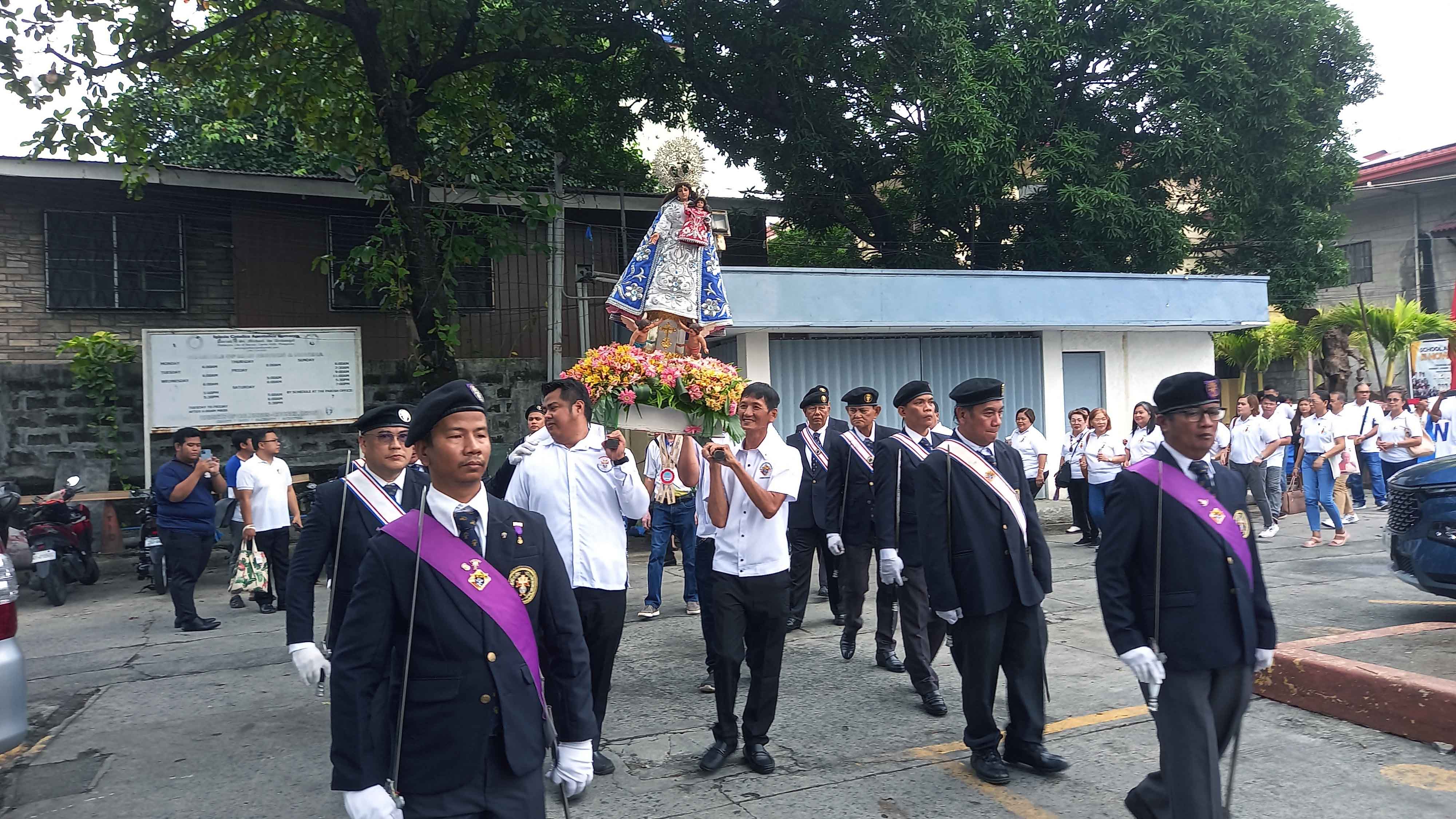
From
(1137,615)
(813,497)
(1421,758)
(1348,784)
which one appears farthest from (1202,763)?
(813,497)

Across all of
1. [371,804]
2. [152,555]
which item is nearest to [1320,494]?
[371,804]

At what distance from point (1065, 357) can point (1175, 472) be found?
12.4 metres

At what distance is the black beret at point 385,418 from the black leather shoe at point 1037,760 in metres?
3.29

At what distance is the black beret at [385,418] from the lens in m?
4.58

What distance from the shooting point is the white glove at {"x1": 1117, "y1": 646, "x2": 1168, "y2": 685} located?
363cm

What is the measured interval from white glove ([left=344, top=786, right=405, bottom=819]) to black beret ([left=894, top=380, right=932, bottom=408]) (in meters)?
4.19

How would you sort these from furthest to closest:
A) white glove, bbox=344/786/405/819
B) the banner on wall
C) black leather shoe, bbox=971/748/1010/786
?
1. the banner on wall
2. black leather shoe, bbox=971/748/1010/786
3. white glove, bbox=344/786/405/819

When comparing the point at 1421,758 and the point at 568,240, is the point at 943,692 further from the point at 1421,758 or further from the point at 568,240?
the point at 568,240

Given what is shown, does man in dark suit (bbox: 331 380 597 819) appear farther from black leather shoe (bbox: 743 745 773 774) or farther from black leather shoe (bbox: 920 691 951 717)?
black leather shoe (bbox: 920 691 951 717)

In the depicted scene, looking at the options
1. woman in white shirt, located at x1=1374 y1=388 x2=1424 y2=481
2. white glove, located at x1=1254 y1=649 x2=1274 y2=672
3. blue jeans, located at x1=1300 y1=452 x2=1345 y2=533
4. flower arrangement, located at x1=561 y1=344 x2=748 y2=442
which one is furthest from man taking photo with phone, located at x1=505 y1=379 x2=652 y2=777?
woman in white shirt, located at x1=1374 y1=388 x2=1424 y2=481

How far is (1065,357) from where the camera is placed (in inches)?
617

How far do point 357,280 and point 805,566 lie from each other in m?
9.84

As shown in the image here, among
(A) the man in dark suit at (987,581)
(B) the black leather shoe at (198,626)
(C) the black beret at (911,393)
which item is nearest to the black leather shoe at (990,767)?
(A) the man in dark suit at (987,581)

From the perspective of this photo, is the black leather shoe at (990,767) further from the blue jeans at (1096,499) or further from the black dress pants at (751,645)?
the blue jeans at (1096,499)
